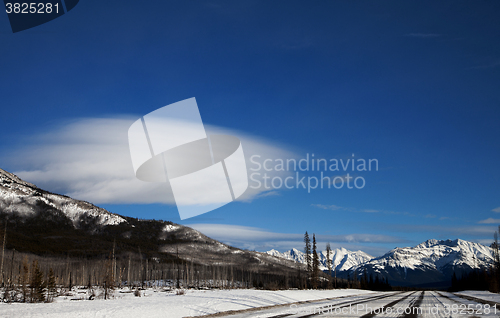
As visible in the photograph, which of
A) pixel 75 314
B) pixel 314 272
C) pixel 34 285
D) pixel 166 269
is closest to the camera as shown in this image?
pixel 75 314

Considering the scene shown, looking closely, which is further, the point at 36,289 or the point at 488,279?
the point at 488,279

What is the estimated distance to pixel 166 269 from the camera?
18638cm

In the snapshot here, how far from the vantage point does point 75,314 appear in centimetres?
2097

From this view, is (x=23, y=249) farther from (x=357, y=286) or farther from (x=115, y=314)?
(x=115, y=314)

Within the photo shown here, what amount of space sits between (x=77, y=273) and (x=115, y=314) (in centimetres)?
12472

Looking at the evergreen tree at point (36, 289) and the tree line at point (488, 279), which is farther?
the tree line at point (488, 279)

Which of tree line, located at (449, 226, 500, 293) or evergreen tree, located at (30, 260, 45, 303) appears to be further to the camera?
tree line, located at (449, 226, 500, 293)

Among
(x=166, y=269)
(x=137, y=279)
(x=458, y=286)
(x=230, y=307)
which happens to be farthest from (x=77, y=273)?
(x=458, y=286)

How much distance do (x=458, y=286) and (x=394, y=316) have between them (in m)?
164

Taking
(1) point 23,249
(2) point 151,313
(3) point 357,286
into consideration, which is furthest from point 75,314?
(1) point 23,249

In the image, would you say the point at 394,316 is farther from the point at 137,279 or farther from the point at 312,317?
the point at 137,279

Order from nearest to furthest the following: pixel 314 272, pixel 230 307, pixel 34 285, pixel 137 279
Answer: pixel 230 307, pixel 34 285, pixel 314 272, pixel 137 279

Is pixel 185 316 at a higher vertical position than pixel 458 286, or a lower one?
higher

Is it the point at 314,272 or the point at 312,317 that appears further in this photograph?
the point at 314,272
